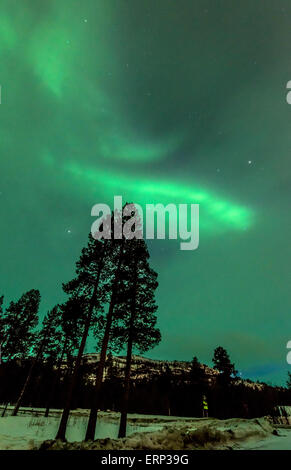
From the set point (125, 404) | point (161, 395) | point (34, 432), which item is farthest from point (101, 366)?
point (161, 395)

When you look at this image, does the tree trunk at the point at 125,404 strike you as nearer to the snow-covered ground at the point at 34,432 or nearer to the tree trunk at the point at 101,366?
the tree trunk at the point at 101,366

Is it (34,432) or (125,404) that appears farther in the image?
(34,432)

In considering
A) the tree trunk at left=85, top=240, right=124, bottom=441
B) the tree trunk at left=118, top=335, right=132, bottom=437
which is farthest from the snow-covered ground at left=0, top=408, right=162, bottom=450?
the tree trunk at left=118, top=335, right=132, bottom=437

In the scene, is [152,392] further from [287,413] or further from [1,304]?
[1,304]

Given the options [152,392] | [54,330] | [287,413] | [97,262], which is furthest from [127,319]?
[152,392]

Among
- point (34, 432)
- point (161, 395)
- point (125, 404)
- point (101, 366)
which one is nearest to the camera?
point (101, 366)

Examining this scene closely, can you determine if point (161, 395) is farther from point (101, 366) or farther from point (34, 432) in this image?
point (101, 366)

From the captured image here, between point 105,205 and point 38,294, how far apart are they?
72.7 ft

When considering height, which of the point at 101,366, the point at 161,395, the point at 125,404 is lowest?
the point at 161,395

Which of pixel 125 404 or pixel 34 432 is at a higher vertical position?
pixel 125 404

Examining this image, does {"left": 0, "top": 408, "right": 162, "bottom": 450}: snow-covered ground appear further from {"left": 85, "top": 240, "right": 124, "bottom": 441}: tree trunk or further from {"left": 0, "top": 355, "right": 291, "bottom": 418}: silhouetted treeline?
{"left": 0, "top": 355, "right": 291, "bottom": 418}: silhouetted treeline

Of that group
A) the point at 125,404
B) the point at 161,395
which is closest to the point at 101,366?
the point at 125,404

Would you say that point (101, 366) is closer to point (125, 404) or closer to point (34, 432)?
point (125, 404)

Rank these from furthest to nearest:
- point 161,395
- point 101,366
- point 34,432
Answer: point 161,395
point 34,432
point 101,366
